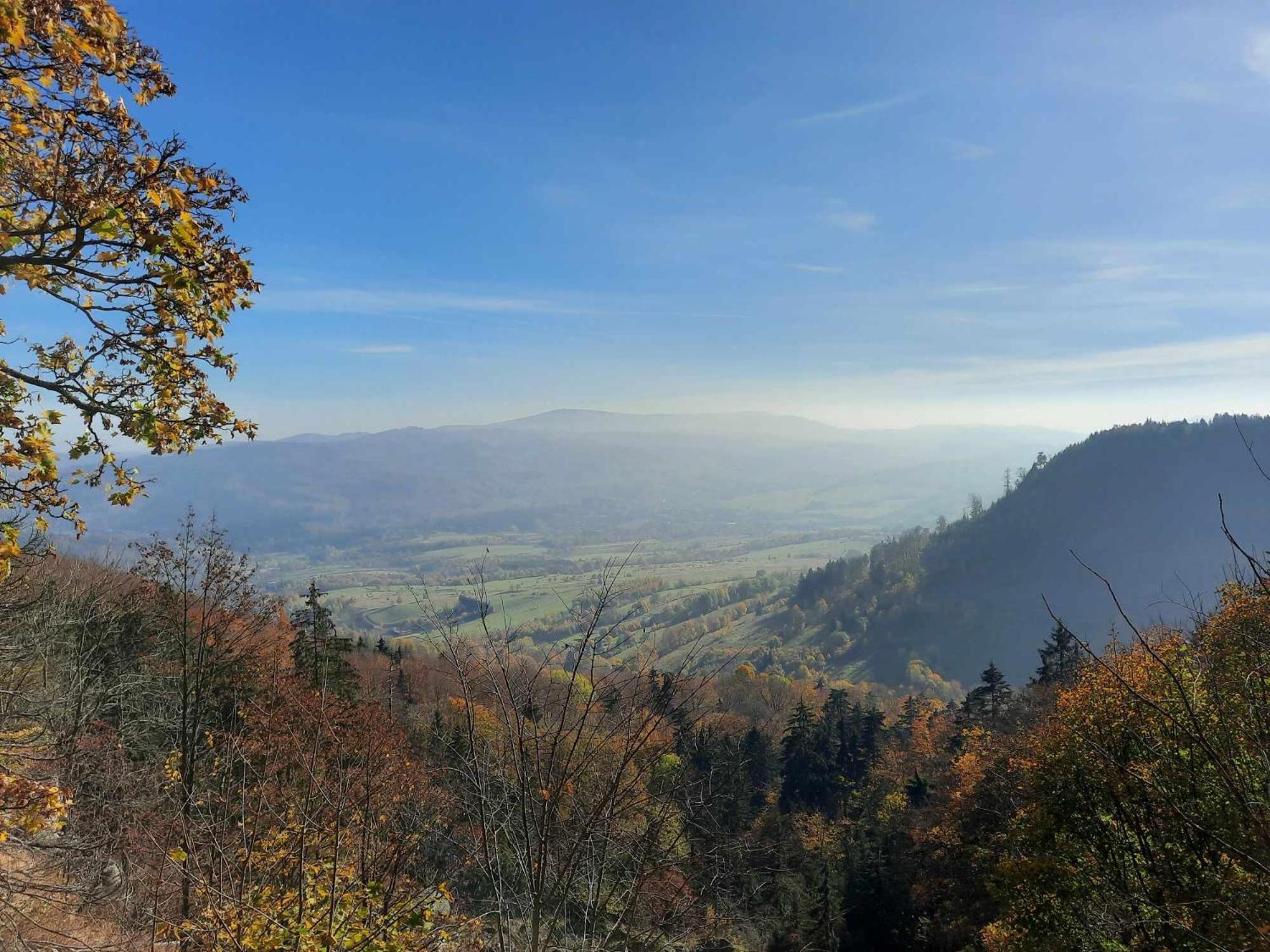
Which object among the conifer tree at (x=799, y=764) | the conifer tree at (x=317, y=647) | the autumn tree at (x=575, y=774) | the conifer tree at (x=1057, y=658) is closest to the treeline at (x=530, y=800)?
the autumn tree at (x=575, y=774)

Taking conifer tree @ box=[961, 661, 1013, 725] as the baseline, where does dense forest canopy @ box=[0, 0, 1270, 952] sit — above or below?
above

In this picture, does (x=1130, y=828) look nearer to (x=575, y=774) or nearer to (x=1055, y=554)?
(x=575, y=774)

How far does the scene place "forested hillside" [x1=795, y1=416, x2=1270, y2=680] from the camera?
13062 centimetres

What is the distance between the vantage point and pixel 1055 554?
14938cm

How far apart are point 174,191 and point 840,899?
2708 centimetres

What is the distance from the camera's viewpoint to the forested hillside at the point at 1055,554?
13062cm

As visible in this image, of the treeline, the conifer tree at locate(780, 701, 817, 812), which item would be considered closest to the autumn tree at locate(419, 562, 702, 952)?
the treeline

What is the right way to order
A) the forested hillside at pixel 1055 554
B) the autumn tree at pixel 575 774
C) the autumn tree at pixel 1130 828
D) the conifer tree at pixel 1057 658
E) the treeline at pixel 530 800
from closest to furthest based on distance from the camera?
1. the autumn tree at pixel 575 774
2. the treeline at pixel 530 800
3. the autumn tree at pixel 1130 828
4. the conifer tree at pixel 1057 658
5. the forested hillside at pixel 1055 554

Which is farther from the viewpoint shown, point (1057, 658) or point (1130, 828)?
point (1057, 658)

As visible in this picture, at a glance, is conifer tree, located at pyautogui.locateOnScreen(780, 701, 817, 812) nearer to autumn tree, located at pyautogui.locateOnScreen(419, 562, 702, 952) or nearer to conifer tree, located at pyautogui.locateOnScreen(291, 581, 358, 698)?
conifer tree, located at pyautogui.locateOnScreen(291, 581, 358, 698)

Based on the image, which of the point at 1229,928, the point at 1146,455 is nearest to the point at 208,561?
the point at 1229,928

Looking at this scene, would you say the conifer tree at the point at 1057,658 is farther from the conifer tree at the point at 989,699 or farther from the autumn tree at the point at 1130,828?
the autumn tree at the point at 1130,828

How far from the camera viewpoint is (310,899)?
6.55 m

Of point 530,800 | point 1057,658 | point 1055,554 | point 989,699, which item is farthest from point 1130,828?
point 1055,554
